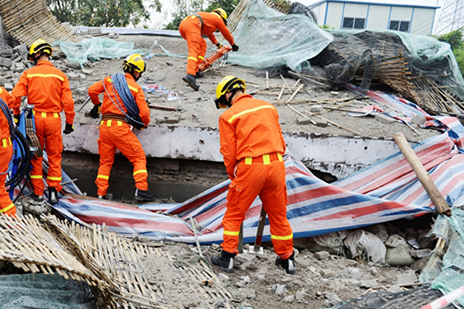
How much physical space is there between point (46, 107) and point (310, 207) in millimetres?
3203

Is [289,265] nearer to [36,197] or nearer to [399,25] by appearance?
[36,197]

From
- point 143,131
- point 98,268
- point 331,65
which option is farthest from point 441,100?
point 98,268

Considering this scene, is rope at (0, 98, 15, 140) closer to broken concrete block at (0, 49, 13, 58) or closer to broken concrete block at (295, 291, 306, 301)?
broken concrete block at (295, 291, 306, 301)

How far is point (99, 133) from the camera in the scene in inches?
197

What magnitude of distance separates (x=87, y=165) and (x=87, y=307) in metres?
3.02

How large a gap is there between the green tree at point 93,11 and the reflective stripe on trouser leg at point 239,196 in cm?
1240

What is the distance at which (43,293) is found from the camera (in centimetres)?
266

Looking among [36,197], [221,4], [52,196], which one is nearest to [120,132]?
[52,196]

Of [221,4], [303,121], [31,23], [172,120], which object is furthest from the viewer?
[221,4]

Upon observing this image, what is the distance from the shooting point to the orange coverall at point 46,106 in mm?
4535

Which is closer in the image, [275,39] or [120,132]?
[120,132]

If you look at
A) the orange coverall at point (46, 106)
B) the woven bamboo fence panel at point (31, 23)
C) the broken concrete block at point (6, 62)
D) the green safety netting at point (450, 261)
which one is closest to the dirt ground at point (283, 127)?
the green safety netting at point (450, 261)

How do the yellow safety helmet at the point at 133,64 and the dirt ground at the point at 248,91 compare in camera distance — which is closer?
the yellow safety helmet at the point at 133,64

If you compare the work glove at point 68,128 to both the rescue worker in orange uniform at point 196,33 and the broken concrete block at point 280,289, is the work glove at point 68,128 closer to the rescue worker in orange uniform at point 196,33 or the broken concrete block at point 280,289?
the rescue worker in orange uniform at point 196,33
